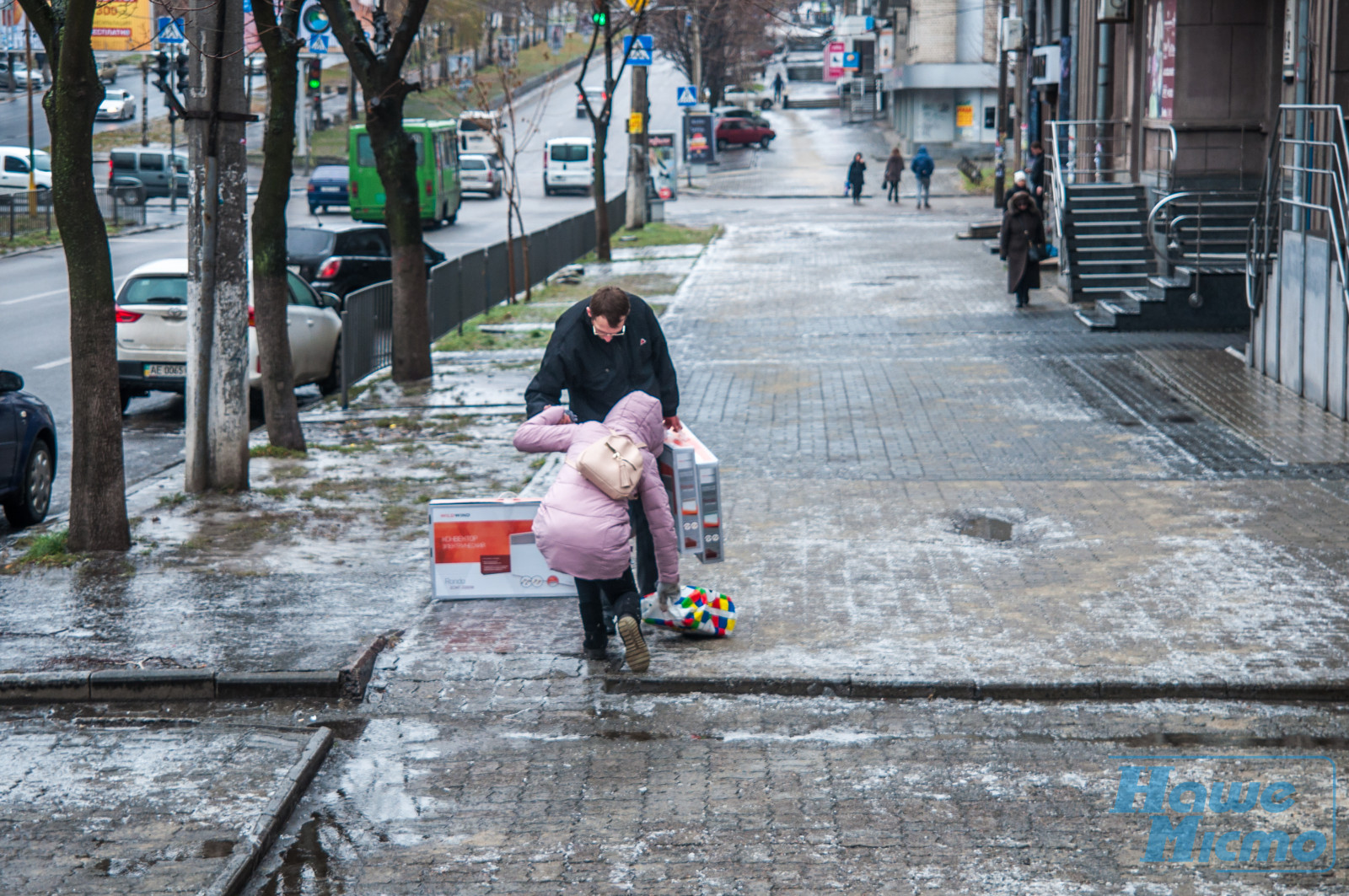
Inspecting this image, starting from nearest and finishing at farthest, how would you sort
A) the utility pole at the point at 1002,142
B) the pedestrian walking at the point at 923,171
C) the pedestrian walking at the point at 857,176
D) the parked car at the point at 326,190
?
1. the utility pole at the point at 1002,142
2. the parked car at the point at 326,190
3. the pedestrian walking at the point at 923,171
4. the pedestrian walking at the point at 857,176

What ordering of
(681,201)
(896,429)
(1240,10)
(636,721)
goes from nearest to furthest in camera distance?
1. (636,721)
2. (896,429)
3. (1240,10)
4. (681,201)

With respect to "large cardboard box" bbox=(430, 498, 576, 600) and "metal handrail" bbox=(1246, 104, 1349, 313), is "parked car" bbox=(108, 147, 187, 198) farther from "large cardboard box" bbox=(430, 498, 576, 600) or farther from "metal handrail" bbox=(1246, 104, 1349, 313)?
"large cardboard box" bbox=(430, 498, 576, 600)

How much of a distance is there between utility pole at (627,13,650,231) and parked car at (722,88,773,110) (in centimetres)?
5229

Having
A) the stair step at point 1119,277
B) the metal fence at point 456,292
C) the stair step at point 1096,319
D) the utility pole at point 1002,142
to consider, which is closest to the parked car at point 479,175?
the utility pole at point 1002,142

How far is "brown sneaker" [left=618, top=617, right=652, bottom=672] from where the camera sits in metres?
6.48

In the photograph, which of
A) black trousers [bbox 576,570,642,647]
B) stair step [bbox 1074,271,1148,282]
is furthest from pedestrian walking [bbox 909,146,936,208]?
black trousers [bbox 576,570,642,647]

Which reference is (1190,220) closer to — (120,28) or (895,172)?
(895,172)

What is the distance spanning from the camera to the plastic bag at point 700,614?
7051mm

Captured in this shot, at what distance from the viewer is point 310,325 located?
15.3 metres

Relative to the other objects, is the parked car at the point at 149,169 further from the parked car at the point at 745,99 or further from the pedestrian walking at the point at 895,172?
the parked car at the point at 745,99

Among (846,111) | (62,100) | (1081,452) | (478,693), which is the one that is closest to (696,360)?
(1081,452)

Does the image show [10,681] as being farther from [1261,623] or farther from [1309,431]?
[1309,431]

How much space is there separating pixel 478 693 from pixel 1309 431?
8.15m

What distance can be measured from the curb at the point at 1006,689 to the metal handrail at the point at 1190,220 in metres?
12.1
